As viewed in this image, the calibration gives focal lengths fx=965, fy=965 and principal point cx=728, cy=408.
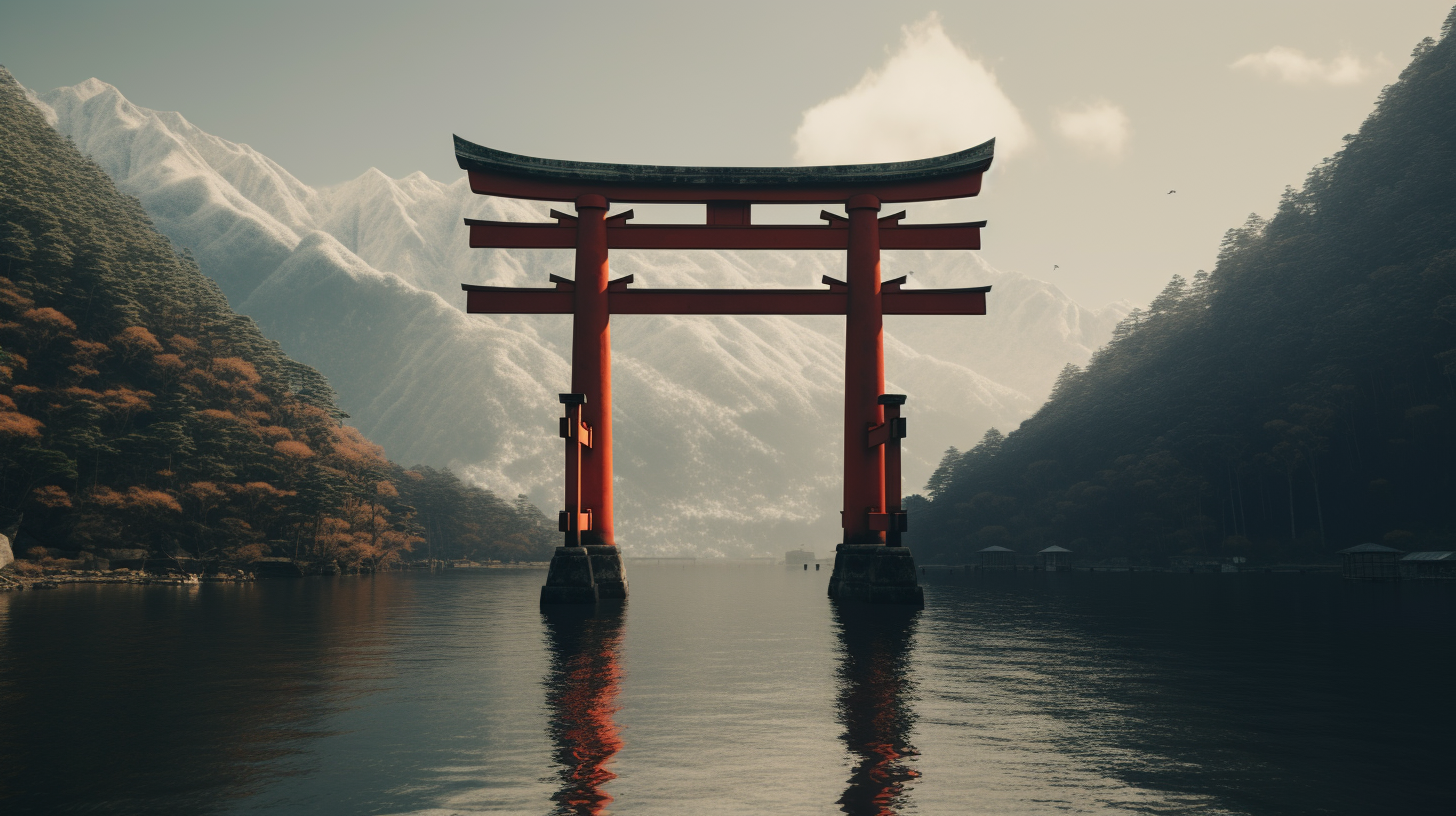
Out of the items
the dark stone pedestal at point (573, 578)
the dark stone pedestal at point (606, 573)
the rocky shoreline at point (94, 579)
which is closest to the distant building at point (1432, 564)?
the dark stone pedestal at point (606, 573)

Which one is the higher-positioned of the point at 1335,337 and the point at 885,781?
the point at 1335,337

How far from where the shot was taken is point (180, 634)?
19734 millimetres

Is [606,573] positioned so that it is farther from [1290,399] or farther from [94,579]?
[1290,399]

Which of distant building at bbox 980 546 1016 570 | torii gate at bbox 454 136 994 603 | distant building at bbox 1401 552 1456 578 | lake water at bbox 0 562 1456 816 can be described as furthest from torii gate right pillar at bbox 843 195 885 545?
distant building at bbox 980 546 1016 570

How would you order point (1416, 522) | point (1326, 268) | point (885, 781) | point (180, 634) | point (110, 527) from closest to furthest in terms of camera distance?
1. point (885, 781)
2. point (180, 634)
3. point (110, 527)
4. point (1416, 522)
5. point (1326, 268)

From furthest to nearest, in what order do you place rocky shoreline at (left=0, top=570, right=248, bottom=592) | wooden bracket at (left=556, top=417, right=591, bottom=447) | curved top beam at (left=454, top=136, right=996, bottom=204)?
1. rocky shoreline at (left=0, top=570, right=248, bottom=592)
2. curved top beam at (left=454, top=136, right=996, bottom=204)
3. wooden bracket at (left=556, top=417, right=591, bottom=447)

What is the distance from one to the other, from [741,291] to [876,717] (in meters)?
20.9

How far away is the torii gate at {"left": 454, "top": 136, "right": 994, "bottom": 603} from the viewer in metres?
26.3

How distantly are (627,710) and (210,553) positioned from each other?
174 feet

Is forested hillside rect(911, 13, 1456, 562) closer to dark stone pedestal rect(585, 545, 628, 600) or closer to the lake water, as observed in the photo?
dark stone pedestal rect(585, 545, 628, 600)

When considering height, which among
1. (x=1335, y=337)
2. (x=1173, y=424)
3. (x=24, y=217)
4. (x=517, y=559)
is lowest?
(x=517, y=559)

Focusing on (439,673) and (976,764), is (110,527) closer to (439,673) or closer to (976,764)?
(439,673)

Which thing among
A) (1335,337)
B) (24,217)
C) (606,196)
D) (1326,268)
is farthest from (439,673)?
(1326,268)

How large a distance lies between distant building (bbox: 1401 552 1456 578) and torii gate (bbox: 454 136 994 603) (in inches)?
1442
